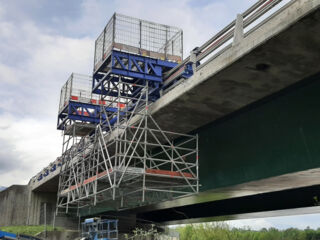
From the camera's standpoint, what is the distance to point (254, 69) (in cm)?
1009

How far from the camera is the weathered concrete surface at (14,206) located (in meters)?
31.2

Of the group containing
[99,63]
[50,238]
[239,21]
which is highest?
[99,63]

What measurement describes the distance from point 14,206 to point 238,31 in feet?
89.2

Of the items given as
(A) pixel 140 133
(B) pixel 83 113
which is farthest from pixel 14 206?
(A) pixel 140 133

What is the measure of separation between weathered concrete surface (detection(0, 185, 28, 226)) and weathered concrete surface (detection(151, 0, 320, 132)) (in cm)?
2200

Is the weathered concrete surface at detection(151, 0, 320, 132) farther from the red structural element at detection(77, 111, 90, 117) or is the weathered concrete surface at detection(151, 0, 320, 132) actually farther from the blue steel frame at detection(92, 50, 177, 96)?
the red structural element at detection(77, 111, 90, 117)

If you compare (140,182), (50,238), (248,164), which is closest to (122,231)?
(50,238)

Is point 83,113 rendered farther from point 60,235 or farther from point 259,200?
point 259,200

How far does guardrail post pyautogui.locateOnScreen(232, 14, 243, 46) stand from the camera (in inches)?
391

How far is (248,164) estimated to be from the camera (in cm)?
1252

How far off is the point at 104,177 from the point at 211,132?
4.49m

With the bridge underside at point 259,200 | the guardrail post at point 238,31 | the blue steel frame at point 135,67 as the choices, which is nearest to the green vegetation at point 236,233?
the bridge underside at point 259,200

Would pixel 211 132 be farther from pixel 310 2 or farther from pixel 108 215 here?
pixel 108 215

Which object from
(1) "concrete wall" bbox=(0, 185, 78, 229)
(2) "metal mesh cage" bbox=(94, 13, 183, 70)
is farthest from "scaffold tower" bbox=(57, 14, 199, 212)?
(1) "concrete wall" bbox=(0, 185, 78, 229)
